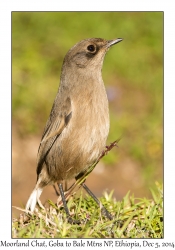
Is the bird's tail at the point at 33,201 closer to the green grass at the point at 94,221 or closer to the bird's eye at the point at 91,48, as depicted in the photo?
the green grass at the point at 94,221

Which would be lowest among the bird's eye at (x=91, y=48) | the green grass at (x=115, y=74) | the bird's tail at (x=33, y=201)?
the bird's tail at (x=33, y=201)

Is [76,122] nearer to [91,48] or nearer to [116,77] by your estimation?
[91,48]

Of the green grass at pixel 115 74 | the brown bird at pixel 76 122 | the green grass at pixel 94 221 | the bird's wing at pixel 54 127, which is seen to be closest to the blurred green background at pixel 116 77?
the green grass at pixel 115 74

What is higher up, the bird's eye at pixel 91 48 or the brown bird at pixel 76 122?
the bird's eye at pixel 91 48

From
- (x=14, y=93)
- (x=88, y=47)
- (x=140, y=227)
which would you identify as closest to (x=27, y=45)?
Result: (x=14, y=93)

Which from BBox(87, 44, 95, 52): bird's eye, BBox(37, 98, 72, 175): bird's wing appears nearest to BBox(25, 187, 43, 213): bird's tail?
BBox(37, 98, 72, 175): bird's wing

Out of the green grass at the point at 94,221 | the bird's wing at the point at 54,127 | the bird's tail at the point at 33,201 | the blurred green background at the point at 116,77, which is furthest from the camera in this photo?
the blurred green background at the point at 116,77
